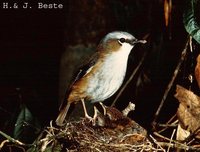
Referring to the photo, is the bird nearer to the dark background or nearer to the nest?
the dark background

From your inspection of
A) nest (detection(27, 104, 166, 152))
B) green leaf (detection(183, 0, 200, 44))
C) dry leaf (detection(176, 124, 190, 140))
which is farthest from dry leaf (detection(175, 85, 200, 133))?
green leaf (detection(183, 0, 200, 44))

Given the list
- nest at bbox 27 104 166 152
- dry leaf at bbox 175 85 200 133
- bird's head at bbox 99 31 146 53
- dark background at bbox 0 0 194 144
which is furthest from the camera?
dark background at bbox 0 0 194 144

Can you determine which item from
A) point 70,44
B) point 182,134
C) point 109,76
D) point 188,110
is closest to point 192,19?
point 188,110

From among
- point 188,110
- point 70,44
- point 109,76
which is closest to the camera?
point 188,110

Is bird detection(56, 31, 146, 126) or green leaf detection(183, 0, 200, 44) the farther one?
bird detection(56, 31, 146, 126)

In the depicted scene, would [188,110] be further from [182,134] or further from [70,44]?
[70,44]

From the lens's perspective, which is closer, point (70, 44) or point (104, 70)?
point (104, 70)

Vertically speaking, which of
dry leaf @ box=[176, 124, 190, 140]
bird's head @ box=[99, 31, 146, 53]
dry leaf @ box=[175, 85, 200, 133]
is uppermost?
bird's head @ box=[99, 31, 146, 53]

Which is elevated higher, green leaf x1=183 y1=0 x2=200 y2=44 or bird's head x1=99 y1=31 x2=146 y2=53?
green leaf x1=183 y1=0 x2=200 y2=44

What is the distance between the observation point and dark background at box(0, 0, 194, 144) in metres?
5.79

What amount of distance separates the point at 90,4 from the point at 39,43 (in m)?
3.54

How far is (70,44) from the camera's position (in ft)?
19.0

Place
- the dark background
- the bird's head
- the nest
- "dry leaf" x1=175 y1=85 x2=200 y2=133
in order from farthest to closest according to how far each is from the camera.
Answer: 1. the dark background
2. the bird's head
3. "dry leaf" x1=175 y1=85 x2=200 y2=133
4. the nest

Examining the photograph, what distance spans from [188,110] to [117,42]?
0.97 meters
